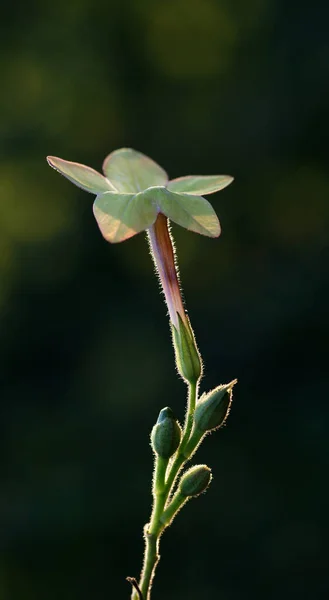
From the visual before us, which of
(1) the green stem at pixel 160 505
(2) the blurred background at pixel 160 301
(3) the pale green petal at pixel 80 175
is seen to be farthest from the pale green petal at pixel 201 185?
(2) the blurred background at pixel 160 301

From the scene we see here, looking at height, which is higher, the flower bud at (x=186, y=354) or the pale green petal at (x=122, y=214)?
the pale green petal at (x=122, y=214)

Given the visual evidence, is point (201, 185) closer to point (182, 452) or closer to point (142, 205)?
point (142, 205)

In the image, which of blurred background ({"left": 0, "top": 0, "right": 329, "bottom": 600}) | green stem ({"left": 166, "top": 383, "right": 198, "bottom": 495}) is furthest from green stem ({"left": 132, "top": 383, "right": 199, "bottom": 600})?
blurred background ({"left": 0, "top": 0, "right": 329, "bottom": 600})

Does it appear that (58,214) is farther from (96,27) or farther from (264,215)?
(96,27)

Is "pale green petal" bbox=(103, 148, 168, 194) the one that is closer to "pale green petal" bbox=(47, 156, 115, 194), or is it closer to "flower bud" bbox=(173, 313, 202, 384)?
"pale green petal" bbox=(47, 156, 115, 194)

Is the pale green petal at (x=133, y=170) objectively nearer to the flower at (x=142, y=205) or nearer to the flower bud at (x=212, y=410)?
the flower at (x=142, y=205)

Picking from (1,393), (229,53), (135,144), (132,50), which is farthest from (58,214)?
(229,53)

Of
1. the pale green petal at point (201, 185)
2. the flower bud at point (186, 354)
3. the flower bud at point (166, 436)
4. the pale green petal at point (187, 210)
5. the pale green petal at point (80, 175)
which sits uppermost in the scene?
the pale green petal at point (80, 175)
